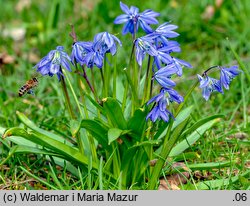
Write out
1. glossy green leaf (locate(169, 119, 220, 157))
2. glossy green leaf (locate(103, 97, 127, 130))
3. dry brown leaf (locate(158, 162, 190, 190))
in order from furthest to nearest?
glossy green leaf (locate(169, 119, 220, 157)) → dry brown leaf (locate(158, 162, 190, 190)) → glossy green leaf (locate(103, 97, 127, 130))

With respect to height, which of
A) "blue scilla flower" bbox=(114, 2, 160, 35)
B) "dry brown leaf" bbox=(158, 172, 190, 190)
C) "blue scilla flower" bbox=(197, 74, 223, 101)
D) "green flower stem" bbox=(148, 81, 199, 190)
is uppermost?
"blue scilla flower" bbox=(114, 2, 160, 35)

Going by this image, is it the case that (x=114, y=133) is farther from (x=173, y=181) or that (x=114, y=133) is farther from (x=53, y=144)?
(x=173, y=181)

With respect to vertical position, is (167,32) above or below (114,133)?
above

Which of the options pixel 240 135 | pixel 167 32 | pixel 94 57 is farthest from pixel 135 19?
pixel 240 135

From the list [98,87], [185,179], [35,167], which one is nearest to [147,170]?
[185,179]

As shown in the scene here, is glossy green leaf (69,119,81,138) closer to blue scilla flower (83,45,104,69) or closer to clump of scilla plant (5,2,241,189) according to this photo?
clump of scilla plant (5,2,241,189)

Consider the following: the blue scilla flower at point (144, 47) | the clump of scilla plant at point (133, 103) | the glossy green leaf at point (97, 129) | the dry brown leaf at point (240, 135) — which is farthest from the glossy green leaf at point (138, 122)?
the dry brown leaf at point (240, 135)

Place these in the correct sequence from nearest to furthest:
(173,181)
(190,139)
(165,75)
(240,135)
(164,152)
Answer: (165,75) → (164,152) → (173,181) → (190,139) → (240,135)

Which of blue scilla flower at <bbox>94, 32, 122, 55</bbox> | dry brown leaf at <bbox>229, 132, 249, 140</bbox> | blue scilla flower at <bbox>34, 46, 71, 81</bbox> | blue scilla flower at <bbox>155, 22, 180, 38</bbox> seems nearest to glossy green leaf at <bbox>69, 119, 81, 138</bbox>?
blue scilla flower at <bbox>34, 46, 71, 81</bbox>
